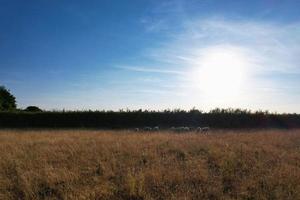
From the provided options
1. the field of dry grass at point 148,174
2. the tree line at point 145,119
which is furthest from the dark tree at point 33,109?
the field of dry grass at point 148,174

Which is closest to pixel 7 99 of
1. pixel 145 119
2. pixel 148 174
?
pixel 145 119

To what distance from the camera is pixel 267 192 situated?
7.19 metres

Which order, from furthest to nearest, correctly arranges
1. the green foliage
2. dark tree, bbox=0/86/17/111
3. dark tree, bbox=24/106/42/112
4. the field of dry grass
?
dark tree, bbox=0/86/17/111
dark tree, bbox=24/106/42/112
the green foliage
the field of dry grass

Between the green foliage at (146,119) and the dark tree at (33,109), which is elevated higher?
the dark tree at (33,109)

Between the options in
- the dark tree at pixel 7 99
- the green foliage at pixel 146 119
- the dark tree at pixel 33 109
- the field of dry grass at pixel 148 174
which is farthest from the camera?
the dark tree at pixel 7 99

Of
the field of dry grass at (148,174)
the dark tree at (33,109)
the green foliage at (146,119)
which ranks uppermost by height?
the dark tree at (33,109)

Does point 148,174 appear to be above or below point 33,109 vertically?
below

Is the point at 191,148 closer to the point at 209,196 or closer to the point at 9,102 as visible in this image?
the point at 209,196

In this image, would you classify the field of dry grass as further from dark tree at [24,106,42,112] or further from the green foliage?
dark tree at [24,106,42,112]

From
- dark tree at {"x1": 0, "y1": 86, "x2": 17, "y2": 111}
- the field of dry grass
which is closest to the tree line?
dark tree at {"x1": 0, "y1": 86, "x2": 17, "y2": 111}

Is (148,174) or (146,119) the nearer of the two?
(148,174)

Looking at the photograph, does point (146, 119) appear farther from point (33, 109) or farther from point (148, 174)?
point (148, 174)

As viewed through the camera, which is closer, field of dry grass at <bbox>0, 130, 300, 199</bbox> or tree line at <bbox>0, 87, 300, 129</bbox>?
field of dry grass at <bbox>0, 130, 300, 199</bbox>

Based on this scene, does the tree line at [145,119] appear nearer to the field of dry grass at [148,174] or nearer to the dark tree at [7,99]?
the dark tree at [7,99]
